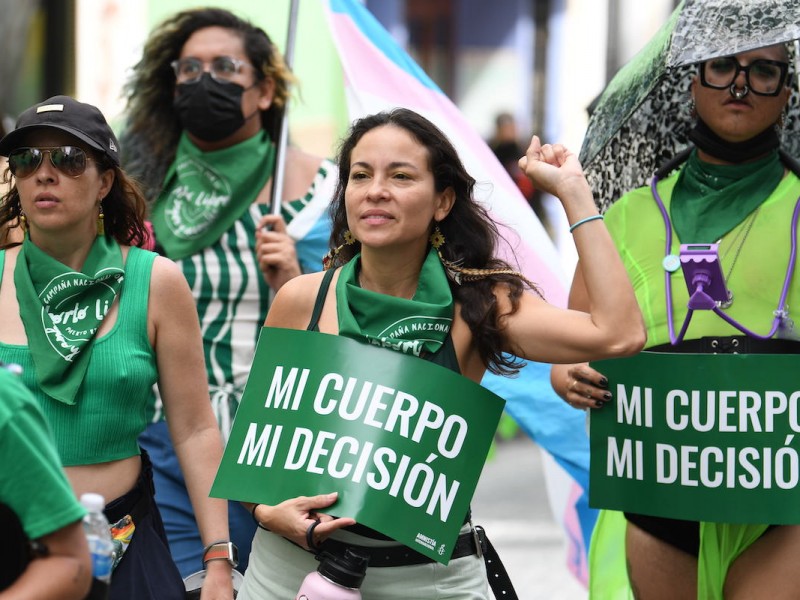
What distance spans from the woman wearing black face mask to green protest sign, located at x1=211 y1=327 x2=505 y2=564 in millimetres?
1453

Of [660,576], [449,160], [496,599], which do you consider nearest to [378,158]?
[449,160]

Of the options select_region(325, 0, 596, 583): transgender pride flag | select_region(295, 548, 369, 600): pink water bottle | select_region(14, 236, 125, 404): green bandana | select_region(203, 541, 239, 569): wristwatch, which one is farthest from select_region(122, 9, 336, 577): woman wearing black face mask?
select_region(295, 548, 369, 600): pink water bottle

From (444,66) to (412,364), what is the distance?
65.1 feet

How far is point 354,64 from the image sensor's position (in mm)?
5996

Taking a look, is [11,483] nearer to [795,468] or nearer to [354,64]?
[795,468]

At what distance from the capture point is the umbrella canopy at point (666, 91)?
4.42 m

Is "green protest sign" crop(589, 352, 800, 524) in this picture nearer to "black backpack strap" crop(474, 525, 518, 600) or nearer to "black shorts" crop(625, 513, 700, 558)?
"black shorts" crop(625, 513, 700, 558)

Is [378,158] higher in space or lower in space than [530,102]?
lower

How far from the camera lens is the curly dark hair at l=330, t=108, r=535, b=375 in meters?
3.94

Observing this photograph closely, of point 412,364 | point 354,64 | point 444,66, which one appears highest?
point 444,66

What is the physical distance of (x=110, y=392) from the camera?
3.89 m

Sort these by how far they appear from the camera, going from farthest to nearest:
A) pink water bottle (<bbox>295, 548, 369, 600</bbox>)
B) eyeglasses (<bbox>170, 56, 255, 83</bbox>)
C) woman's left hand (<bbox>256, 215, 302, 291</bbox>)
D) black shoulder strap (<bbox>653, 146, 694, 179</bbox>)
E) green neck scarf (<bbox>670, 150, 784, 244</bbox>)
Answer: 1. eyeglasses (<bbox>170, 56, 255, 83</bbox>)
2. woman's left hand (<bbox>256, 215, 302, 291</bbox>)
3. black shoulder strap (<bbox>653, 146, 694, 179</bbox>)
4. green neck scarf (<bbox>670, 150, 784, 244</bbox>)
5. pink water bottle (<bbox>295, 548, 369, 600</bbox>)

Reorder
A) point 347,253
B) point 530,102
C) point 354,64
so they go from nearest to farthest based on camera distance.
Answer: point 347,253 → point 354,64 → point 530,102

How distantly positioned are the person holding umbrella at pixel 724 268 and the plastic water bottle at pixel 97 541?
1.73 meters
